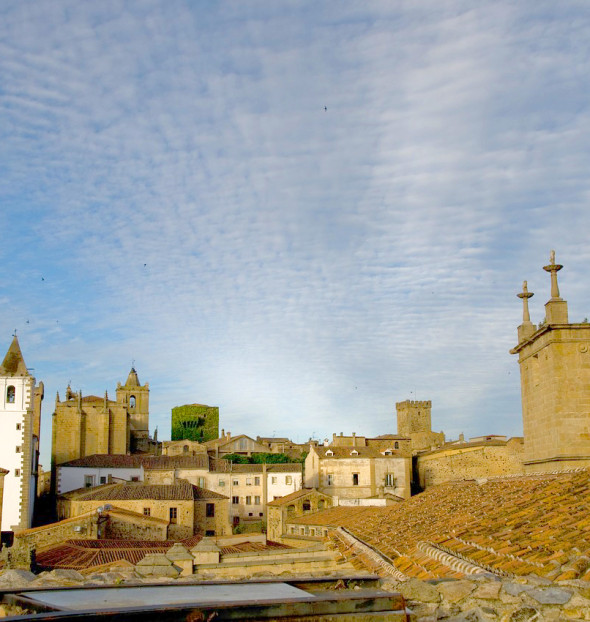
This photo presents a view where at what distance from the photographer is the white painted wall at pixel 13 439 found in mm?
43188

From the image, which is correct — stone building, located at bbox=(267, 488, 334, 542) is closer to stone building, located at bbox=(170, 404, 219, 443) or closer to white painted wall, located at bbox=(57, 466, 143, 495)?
white painted wall, located at bbox=(57, 466, 143, 495)

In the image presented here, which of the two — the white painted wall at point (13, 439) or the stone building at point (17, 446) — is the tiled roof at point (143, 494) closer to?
the stone building at point (17, 446)

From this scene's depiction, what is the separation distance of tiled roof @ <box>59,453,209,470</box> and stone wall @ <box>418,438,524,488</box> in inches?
790

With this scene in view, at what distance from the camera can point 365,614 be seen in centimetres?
351

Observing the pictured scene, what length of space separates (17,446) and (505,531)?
137 ft

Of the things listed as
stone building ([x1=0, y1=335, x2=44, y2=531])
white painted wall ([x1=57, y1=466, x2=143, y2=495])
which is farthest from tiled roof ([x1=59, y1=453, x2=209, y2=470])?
stone building ([x1=0, y1=335, x2=44, y2=531])

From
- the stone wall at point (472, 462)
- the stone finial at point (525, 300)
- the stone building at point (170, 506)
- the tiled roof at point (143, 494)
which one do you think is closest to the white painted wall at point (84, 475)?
the stone building at point (170, 506)

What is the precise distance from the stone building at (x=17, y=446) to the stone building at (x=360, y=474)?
927 inches

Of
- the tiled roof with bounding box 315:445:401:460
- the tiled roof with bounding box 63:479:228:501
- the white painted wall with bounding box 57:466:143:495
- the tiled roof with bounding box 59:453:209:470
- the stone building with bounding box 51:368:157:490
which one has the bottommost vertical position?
the tiled roof with bounding box 63:479:228:501

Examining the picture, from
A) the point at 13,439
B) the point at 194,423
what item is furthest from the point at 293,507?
the point at 194,423

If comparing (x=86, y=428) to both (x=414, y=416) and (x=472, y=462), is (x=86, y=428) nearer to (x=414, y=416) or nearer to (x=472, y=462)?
(x=472, y=462)

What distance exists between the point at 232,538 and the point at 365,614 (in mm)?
40121

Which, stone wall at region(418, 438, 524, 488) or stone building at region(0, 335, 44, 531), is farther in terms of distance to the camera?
stone wall at region(418, 438, 524, 488)

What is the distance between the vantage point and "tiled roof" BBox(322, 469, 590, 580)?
7055 mm
